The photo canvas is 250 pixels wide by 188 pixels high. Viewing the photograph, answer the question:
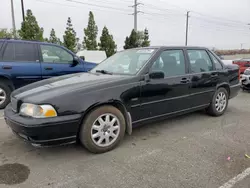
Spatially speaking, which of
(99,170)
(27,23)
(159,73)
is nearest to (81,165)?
(99,170)

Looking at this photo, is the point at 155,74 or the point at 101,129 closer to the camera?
the point at 101,129

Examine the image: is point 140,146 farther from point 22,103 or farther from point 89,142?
point 22,103

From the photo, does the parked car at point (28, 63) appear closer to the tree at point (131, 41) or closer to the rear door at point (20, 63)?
the rear door at point (20, 63)

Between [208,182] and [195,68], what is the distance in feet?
7.86

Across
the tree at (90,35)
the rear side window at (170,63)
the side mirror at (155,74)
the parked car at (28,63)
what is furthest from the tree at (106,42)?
the side mirror at (155,74)

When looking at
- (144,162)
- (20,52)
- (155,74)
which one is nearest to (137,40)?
(20,52)

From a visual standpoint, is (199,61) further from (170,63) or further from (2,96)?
A: (2,96)

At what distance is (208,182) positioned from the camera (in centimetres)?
233

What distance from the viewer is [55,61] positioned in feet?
20.0

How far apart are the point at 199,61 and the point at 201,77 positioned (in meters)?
0.36

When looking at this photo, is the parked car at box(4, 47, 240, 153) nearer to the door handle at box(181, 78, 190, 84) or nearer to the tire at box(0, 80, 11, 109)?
the door handle at box(181, 78, 190, 84)

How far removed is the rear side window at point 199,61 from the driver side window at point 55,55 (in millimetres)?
3711

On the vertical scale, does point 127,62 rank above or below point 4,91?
above

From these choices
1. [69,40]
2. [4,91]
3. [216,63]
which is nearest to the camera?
[216,63]
